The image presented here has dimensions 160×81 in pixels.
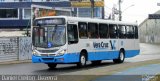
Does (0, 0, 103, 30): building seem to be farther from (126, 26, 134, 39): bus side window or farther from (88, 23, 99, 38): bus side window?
(88, 23, 99, 38): bus side window

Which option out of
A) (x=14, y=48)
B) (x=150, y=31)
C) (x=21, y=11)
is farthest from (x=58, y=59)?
(x=150, y=31)

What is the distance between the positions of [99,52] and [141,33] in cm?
13559

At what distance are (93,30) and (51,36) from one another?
12.0ft

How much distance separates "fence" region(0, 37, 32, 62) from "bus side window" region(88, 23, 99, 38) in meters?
8.98

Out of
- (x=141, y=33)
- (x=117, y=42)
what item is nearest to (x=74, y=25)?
(x=117, y=42)

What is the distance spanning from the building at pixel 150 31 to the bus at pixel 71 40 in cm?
9686

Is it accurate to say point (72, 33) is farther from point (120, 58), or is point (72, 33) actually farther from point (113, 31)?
point (120, 58)

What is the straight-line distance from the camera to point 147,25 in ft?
482

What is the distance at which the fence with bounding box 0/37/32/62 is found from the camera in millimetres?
32969

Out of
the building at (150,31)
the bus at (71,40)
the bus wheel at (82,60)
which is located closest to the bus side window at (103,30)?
the bus at (71,40)

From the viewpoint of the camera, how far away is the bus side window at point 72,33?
2369cm

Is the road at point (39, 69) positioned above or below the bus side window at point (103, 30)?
below

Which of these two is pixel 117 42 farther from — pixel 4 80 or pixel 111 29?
pixel 4 80

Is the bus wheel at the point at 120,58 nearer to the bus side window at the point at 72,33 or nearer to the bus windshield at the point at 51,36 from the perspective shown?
the bus side window at the point at 72,33
